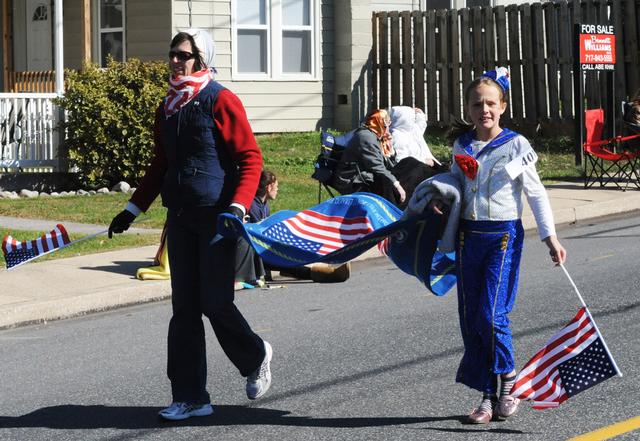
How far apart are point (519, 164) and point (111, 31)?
1702 centimetres

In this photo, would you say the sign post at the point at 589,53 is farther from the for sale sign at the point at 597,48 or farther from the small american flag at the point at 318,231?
the small american flag at the point at 318,231

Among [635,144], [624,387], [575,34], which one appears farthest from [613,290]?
[575,34]

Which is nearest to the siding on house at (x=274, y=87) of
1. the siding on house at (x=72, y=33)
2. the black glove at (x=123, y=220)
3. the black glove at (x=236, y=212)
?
the siding on house at (x=72, y=33)

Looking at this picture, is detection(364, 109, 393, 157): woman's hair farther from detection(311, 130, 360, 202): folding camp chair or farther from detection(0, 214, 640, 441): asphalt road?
detection(0, 214, 640, 441): asphalt road

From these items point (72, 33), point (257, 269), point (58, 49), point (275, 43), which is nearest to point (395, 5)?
point (275, 43)

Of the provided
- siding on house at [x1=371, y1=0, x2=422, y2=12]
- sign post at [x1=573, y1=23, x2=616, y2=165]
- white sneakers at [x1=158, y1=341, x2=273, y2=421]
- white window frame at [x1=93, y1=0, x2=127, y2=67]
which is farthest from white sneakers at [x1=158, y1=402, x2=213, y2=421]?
siding on house at [x1=371, y1=0, x2=422, y2=12]

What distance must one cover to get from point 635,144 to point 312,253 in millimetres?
11777

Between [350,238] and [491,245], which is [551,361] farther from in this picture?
[350,238]

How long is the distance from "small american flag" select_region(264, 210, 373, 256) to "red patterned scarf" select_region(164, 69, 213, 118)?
0.80 m

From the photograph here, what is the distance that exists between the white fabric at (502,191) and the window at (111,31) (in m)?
16.6

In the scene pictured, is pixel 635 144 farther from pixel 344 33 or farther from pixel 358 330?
pixel 358 330

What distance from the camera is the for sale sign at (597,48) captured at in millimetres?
18453

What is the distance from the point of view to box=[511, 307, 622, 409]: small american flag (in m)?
5.90

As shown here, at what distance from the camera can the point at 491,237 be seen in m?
5.99
